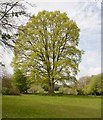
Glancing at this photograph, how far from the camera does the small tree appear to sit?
20477 mm

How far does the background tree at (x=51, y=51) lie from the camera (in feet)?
67.1

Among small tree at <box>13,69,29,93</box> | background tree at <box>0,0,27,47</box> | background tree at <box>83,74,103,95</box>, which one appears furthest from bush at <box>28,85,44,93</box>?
background tree at <box>0,0,27,47</box>

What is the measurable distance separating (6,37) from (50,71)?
13.7m

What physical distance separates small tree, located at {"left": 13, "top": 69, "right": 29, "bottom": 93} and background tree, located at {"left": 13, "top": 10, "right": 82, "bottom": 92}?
1.48 ft

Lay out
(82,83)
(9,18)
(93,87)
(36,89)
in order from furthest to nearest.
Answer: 1. (82,83)
2. (36,89)
3. (93,87)
4. (9,18)

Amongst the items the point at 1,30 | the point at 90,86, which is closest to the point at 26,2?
the point at 1,30

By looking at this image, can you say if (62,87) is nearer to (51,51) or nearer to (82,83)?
(82,83)

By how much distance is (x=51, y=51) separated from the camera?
69.3ft

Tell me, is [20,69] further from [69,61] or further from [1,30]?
[1,30]

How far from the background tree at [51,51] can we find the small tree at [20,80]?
451mm

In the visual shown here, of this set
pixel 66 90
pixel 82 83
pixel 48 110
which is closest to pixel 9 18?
pixel 48 110

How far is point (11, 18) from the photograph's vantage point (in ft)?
24.2

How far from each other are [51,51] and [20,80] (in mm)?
3346

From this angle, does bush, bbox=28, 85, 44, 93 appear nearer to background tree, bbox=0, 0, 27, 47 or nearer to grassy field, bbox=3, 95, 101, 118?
grassy field, bbox=3, 95, 101, 118
